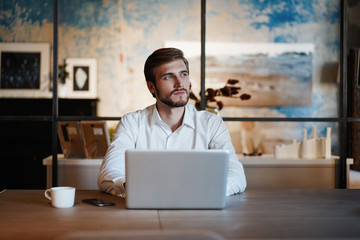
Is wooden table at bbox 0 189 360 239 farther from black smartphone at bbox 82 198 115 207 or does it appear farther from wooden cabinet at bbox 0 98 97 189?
wooden cabinet at bbox 0 98 97 189

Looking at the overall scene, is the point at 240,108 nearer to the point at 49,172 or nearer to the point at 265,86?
the point at 265,86

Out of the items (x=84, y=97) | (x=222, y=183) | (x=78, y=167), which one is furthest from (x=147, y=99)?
(x=222, y=183)

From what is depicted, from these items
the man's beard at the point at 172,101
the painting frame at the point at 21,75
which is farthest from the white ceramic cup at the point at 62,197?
the painting frame at the point at 21,75

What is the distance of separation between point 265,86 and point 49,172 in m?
2.00

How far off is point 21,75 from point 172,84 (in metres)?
1.25

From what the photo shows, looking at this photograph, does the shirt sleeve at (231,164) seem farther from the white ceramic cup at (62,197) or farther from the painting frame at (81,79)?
the painting frame at (81,79)

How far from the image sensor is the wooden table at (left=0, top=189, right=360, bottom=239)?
1.28m

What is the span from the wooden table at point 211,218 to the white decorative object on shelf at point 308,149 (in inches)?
59.6

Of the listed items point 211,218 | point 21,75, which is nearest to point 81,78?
point 21,75

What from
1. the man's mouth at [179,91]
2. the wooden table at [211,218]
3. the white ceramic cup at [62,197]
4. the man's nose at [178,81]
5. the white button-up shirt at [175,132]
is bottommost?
the wooden table at [211,218]

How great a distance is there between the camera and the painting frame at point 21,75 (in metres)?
3.17

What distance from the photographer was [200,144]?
2.64 meters

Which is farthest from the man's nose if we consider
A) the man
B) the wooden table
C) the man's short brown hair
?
the wooden table

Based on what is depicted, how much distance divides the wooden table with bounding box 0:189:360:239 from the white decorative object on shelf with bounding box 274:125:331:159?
1.51 m
